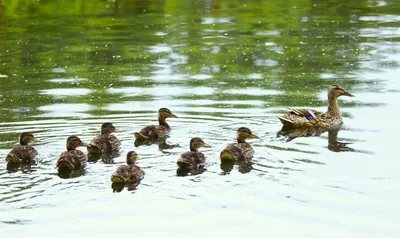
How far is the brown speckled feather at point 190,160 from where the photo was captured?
12062 mm

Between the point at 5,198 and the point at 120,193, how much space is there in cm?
132

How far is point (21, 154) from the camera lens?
1240 cm

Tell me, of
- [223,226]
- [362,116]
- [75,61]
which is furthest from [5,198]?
[75,61]

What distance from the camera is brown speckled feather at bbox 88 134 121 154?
12977 mm

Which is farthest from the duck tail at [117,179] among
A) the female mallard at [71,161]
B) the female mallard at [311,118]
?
the female mallard at [311,118]

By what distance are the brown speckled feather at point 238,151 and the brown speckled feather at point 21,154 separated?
2.53 m

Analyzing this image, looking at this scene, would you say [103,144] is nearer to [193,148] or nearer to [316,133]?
[193,148]

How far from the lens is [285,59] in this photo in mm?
22156

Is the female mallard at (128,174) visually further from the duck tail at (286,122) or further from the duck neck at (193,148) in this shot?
the duck tail at (286,122)

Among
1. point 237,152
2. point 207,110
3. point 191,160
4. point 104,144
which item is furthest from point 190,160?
point 207,110

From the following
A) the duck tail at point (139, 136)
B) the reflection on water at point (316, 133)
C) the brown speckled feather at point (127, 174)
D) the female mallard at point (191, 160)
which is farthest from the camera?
the duck tail at point (139, 136)

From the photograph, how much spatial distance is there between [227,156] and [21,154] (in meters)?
2.69

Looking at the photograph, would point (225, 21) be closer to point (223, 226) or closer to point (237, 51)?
point (237, 51)

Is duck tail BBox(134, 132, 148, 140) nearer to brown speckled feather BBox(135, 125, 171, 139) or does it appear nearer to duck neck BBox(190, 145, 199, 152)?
brown speckled feather BBox(135, 125, 171, 139)
